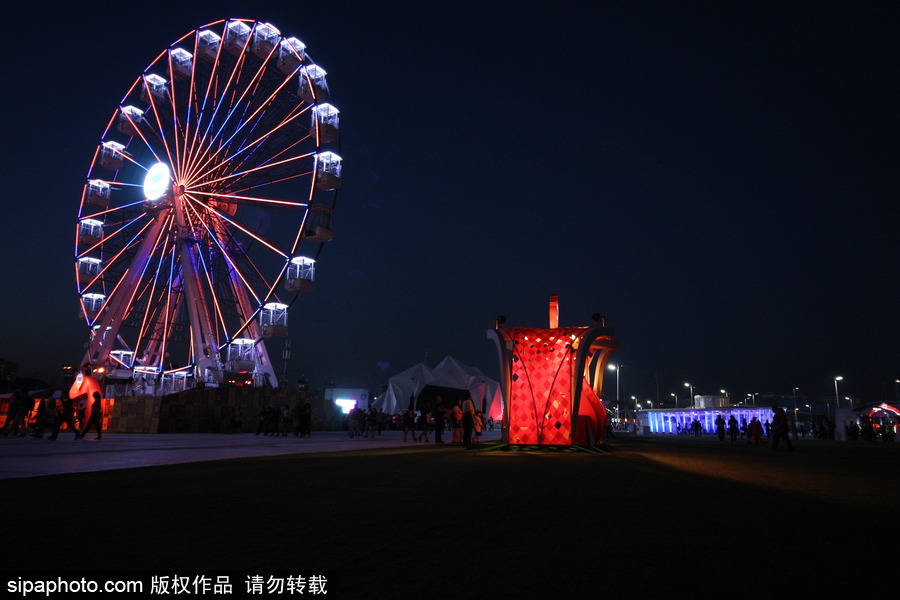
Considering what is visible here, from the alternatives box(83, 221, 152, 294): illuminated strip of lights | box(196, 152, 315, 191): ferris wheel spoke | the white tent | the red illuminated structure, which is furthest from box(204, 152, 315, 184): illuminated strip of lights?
the white tent

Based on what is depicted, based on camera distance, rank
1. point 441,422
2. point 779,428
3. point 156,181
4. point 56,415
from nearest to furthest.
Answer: point 56,415 → point 779,428 → point 441,422 → point 156,181

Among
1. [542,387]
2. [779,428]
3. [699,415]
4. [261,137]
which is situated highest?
[261,137]

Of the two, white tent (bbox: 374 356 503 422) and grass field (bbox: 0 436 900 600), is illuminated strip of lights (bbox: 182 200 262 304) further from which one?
white tent (bbox: 374 356 503 422)

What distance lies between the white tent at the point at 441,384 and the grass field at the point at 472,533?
45201 mm

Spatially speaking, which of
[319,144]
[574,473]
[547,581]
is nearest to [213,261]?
[319,144]

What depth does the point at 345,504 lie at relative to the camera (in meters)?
4.96

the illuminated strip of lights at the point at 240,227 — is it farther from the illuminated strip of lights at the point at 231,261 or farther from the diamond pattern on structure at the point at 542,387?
the diamond pattern on structure at the point at 542,387

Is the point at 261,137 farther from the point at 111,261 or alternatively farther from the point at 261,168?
the point at 111,261

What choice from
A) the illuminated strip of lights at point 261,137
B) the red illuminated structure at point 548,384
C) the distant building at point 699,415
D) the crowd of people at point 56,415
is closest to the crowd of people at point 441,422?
the red illuminated structure at point 548,384

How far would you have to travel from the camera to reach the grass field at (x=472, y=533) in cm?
279

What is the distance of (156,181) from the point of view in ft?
88.5

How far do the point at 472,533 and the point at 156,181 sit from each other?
27.6 meters

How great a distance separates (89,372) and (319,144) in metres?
12.2

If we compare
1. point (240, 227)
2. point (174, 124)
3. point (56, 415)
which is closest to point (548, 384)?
point (56, 415)
